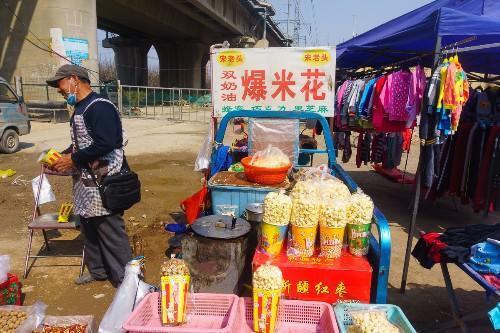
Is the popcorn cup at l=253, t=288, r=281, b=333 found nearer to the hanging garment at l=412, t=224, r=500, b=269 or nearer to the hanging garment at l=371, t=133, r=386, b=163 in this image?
the hanging garment at l=412, t=224, r=500, b=269

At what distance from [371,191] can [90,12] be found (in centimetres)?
1508

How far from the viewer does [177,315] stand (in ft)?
7.32

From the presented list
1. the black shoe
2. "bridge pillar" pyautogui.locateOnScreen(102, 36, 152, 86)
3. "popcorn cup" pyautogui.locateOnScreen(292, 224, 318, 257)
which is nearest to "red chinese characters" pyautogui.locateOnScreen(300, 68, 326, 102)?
"popcorn cup" pyautogui.locateOnScreen(292, 224, 318, 257)

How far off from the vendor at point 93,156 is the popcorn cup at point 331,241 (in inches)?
82.0

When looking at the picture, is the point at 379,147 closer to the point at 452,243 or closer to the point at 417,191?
the point at 417,191

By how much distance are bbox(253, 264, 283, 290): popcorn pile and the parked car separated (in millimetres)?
10527

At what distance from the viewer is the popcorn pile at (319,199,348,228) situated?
A: 7.95ft

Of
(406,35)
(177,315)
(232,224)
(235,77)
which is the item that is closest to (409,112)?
(406,35)

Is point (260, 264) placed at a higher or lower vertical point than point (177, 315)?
higher

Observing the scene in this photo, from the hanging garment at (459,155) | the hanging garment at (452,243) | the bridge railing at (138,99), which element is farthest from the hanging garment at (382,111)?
the bridge railing at (138,99)

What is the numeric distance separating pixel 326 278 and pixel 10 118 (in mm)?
10982

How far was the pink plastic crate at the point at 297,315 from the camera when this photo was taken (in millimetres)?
2291

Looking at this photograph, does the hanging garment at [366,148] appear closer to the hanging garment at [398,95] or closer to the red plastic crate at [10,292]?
the hanging garment at [398,95]

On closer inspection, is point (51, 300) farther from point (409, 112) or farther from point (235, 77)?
point (409, 112)
